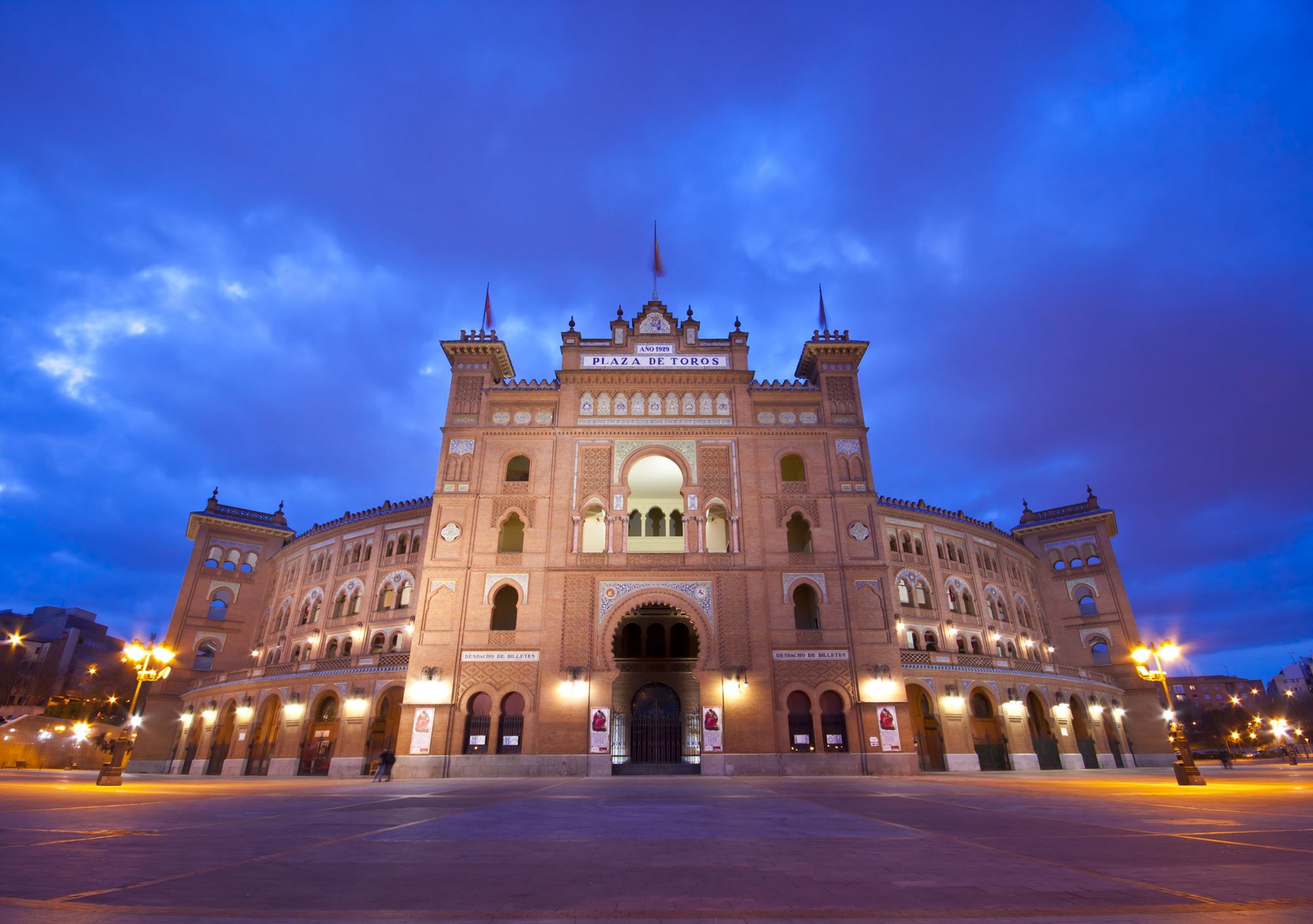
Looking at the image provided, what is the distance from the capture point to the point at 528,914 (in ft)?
15.0

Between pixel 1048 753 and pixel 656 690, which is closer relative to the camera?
pixel 656 690

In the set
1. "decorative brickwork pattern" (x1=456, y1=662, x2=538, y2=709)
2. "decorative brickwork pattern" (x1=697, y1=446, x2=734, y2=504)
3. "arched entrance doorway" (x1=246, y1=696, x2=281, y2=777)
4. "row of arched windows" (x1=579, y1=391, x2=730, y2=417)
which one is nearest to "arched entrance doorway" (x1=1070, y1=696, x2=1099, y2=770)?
"decorative brickwork pattern" (x1=697, y1=446, x2=734, y2=504)

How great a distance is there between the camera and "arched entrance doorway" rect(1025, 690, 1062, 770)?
35625 mm

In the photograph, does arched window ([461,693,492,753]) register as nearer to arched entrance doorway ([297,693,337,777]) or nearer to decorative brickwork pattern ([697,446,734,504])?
arched entrance doorway ([297,693,337,777])

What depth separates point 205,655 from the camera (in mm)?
44469

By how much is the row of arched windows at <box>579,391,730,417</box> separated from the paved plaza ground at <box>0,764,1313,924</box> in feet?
74.5

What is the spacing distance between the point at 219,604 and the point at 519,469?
27.5 metres

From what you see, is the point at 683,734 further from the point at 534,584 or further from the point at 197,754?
the point at 197,754

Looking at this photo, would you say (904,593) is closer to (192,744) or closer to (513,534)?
(513,534)

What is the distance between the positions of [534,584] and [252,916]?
25894 millimetres

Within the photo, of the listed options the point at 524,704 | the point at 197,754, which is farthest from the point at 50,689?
the point at 524,704

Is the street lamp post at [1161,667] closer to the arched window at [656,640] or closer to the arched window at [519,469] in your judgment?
the arched window at [656,640]

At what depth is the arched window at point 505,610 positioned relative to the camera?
32594 millimetres

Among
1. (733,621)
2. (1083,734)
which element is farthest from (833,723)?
(1083,734)
